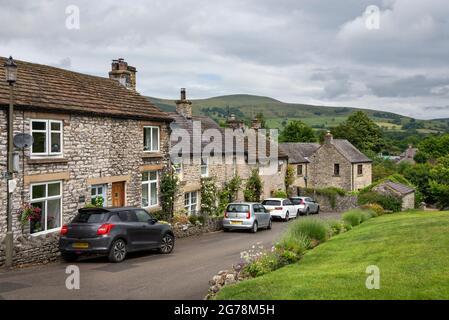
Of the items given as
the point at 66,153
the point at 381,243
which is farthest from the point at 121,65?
the point at 381,243

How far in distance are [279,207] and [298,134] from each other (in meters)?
58.1

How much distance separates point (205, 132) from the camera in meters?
33.4

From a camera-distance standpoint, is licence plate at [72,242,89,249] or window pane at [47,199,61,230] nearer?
licence plate at [72,242,89,249]

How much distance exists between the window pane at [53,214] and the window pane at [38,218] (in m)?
0.30

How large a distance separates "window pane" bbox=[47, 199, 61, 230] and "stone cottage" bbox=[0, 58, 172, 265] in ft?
0.12

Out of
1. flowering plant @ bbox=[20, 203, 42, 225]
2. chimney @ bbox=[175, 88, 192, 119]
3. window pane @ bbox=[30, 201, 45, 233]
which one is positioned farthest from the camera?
chimney @ bbox=[175, 88, 192, 119]

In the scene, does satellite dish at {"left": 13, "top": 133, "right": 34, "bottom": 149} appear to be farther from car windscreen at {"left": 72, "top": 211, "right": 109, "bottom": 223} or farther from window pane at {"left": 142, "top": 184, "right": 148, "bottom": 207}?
window pane at {"left": 142, "top": 184, "right": 148, "bottom": 207}

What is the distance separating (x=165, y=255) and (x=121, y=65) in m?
12.7

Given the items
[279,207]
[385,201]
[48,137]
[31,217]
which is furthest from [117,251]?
[385,201]

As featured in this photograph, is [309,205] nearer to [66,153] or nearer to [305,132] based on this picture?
[66,153]

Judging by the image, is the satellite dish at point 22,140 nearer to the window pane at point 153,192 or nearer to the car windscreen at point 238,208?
the window pane at point 153,192

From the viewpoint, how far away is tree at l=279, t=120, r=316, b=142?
9050 cm

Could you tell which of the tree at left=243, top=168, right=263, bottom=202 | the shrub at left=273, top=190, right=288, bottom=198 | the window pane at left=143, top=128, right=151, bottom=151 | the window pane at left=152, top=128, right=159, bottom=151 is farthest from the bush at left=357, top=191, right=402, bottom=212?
the window pane at left=143, top=128, right=151, bottom=151

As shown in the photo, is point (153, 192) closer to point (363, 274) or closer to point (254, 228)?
point (254, 228)
